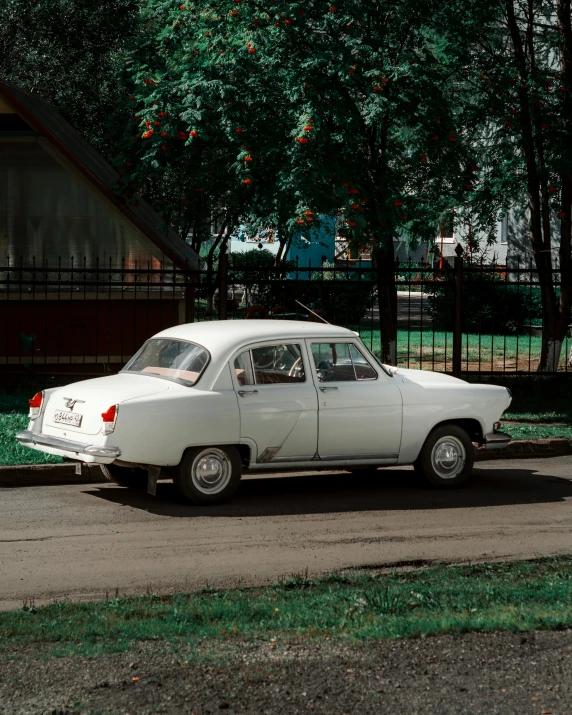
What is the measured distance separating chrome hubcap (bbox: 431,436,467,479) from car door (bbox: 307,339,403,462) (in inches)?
18.4

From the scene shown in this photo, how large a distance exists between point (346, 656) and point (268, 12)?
10486mm

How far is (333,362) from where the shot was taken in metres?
9.81

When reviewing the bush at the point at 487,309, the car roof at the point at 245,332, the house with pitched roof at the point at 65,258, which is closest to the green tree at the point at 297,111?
the house with pitched roof at the point at 65,258

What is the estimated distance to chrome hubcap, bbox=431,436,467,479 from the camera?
10.1 metres

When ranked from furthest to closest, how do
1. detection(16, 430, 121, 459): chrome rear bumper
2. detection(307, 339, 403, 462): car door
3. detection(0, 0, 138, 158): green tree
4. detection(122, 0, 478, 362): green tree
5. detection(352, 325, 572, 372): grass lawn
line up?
detection(0, 0, 138, 158): green tree
detection(352, 325, 572, 372): grass lawn
detection(122, 0, 478, 362): green tree
detection(307, 339, 403, 462): car door
detection(16, 430, 121, 459): chrome rear bumper

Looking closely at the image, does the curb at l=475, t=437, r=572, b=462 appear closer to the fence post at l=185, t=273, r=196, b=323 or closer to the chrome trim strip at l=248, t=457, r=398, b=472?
the chrome trim strip at l=248, t=457, r=398, b=472

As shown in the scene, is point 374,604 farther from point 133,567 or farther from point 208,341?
point 208,341

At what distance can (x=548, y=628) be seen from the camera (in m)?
5.30

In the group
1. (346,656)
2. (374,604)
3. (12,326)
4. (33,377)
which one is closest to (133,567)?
(374,604)

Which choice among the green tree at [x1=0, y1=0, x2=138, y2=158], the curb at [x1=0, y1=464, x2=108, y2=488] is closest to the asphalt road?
the curb at [x1=0, y1=464, x2=108, y2=488]

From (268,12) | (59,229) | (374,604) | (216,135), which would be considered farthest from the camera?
(59,229)

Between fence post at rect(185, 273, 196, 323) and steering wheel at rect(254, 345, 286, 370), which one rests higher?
fence post at rect(185, 273, 196, 323)

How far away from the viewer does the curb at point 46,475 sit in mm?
10273

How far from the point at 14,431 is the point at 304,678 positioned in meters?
8.06
